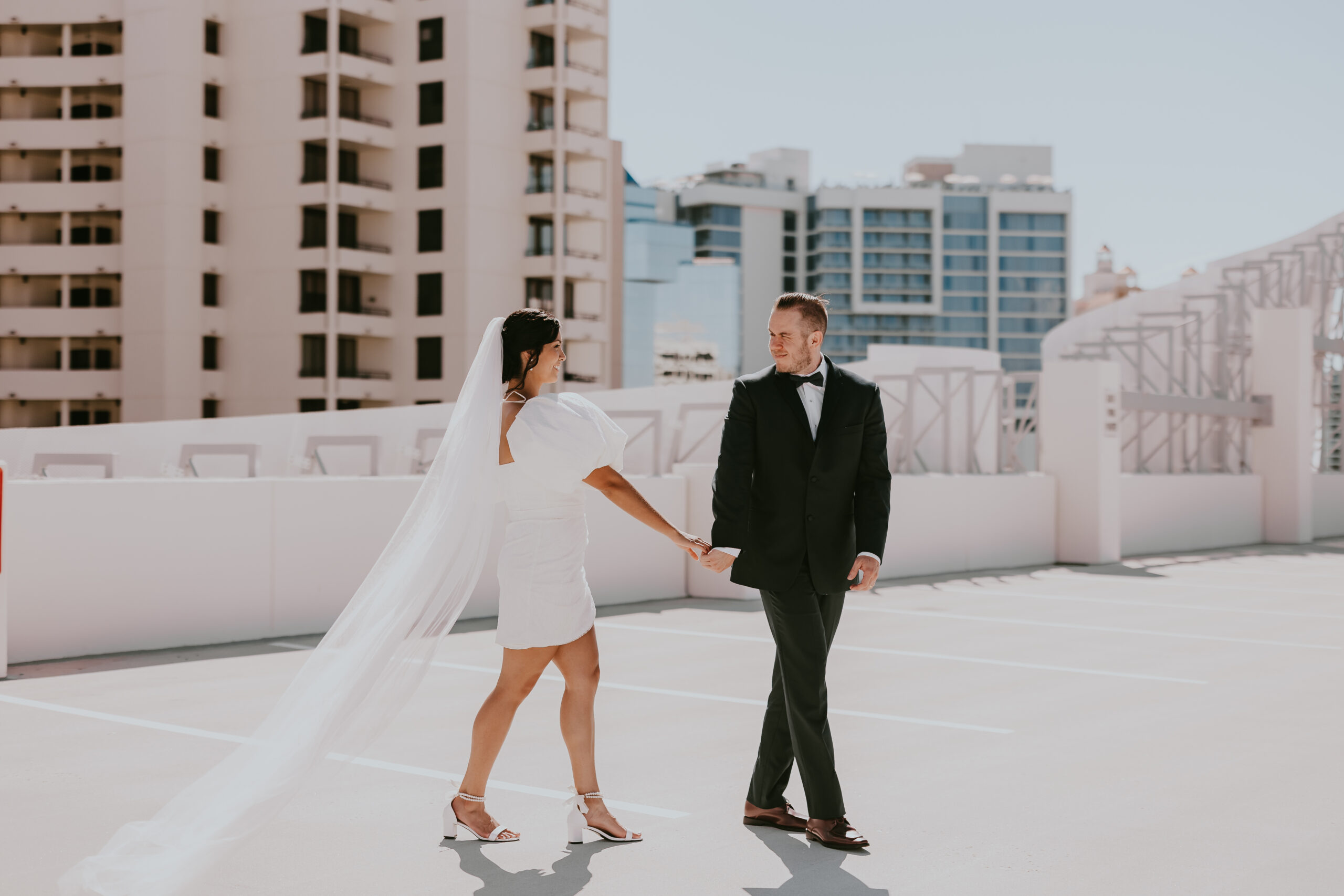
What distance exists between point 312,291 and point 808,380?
155ft

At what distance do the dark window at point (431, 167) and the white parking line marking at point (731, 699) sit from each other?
4353cm

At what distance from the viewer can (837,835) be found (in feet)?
15.3

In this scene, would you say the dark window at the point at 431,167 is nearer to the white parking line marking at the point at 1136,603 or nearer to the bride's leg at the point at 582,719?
the white parking line marking at the point at 1136,603

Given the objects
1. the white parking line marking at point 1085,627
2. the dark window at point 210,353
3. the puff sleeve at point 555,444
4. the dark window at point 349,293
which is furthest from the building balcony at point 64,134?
the puff sleeve at point 555,444

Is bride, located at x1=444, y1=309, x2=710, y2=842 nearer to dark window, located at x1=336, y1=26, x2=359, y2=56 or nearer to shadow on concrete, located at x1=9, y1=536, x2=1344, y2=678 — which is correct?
shadow on concrete, located at x1=9, y1=536, x2=1344, y2=678

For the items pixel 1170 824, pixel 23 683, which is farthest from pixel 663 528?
pixel 23 683

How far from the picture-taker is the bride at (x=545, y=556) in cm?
463

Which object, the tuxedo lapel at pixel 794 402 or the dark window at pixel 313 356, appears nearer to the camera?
the tuxedo lapel at pixel 794 402

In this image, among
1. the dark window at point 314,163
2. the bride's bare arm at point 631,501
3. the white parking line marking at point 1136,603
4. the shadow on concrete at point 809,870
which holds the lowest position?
the white parking line marking at point 1136,603

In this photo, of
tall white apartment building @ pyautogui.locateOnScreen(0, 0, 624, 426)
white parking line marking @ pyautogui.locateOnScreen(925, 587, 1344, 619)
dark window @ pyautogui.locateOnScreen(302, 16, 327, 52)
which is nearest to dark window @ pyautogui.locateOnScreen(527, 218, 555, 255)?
tall white apartment building @ pyautogui.locateOnScreen(0, 0, 624, 426)

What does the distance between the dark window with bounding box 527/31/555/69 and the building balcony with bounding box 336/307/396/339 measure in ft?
36.8

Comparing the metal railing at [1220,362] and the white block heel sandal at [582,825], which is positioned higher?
the metal railing at [1220,362]

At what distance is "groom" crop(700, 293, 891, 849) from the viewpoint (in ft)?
15.4

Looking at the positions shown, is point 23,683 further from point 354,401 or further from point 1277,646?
point 354,401
